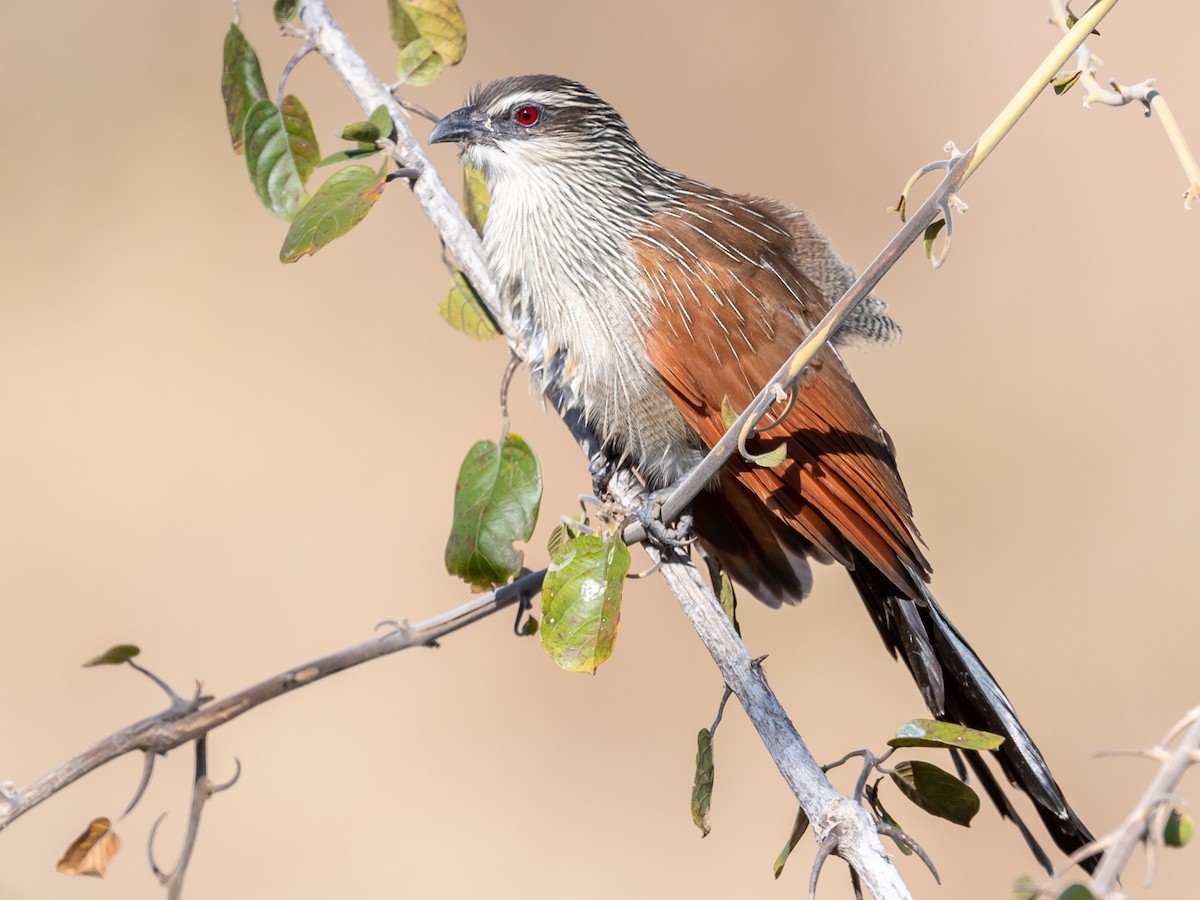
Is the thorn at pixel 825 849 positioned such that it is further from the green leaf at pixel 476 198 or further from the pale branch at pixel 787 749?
the green leaf at pixel 476 198

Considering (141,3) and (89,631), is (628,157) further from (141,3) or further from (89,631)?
(141,3)

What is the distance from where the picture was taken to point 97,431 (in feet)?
14.4

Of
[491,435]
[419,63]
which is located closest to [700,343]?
[419,63]

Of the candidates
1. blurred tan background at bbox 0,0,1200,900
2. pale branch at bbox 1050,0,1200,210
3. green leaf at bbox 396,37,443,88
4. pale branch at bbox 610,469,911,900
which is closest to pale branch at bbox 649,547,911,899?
pale branch at bbox 610,469,911,900

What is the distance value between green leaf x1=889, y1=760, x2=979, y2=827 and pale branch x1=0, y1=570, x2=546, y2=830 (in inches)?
20.6

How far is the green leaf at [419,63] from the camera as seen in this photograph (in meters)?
1.57

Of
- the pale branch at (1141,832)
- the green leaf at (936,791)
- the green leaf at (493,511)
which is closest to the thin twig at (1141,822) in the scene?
the pale branch at (1141,832)

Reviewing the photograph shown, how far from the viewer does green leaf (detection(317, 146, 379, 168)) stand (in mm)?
1405

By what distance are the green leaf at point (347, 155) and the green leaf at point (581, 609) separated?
24.2 inches

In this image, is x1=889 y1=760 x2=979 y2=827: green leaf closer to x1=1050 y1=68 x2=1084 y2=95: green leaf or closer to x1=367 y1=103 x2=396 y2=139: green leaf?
x1=1050 y1=68 x2=1084 y2=95: green leaf

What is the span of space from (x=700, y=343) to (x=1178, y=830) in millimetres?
1089

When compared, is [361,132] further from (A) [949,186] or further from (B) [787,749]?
(B) [787,749]

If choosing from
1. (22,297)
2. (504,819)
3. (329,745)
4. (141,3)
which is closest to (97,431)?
(22,297)

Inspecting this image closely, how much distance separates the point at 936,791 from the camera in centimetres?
116
